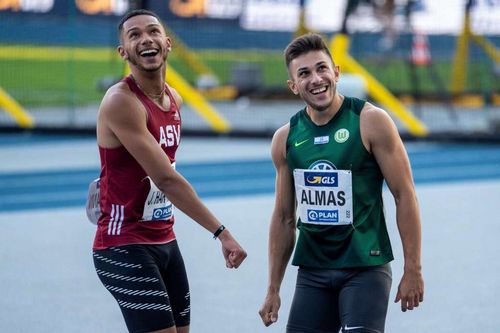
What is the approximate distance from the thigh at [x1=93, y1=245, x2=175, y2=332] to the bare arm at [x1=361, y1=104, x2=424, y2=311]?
3.35 feet

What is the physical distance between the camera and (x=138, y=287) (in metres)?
4.51

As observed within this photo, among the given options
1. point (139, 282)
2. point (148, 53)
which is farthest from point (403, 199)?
point (148, 53)

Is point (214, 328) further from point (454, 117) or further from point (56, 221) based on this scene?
point (454, 117)

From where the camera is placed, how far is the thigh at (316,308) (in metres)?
4.35

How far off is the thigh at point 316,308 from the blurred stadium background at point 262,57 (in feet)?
39.2

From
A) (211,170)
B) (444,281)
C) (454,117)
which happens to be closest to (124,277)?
(444,281)

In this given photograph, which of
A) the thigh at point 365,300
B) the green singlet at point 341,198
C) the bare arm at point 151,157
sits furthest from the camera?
the bare arm at point 151,157

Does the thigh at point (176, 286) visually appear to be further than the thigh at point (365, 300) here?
Yes

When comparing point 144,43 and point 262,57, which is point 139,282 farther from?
point 262,57

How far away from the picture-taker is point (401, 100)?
22125 mm

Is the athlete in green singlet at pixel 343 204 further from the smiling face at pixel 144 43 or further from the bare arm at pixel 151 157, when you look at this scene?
the smiling face at pixel 144 43

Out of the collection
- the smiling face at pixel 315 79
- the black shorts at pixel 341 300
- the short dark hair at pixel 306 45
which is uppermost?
the short dark hair at pixel 306 45

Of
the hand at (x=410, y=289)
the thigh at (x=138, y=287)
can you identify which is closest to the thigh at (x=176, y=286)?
the thigh at (x=138, y=287)

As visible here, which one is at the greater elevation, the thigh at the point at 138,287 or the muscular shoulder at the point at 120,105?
the muscular shoulder at the point at 120,105
